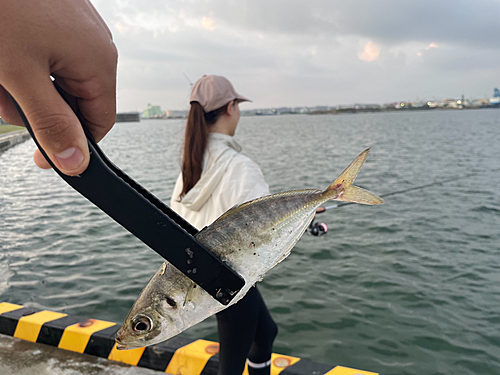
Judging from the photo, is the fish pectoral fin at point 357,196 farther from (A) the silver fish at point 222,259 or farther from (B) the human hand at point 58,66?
(B) the human hand at point 58,66

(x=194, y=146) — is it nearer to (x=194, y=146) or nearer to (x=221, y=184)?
(x=194, y=146)

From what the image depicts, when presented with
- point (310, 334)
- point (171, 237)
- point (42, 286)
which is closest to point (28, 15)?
point (171, 237)

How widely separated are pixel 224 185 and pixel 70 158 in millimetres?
2351

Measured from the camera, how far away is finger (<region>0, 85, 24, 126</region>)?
100cm

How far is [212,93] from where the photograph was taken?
3443 millimetres

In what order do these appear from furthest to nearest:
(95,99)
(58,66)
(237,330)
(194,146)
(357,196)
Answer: (194,146), (237,330), (357,196), (95,99), (58,66)

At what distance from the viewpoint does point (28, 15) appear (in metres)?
0.74

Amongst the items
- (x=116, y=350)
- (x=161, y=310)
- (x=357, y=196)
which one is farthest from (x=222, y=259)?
(x=116, y=350)

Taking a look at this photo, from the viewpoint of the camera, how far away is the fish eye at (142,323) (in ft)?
3.54

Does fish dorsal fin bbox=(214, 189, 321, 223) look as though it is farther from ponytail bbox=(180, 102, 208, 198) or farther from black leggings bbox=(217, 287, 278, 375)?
ponytail bbox=(180, 102, 208, 198)

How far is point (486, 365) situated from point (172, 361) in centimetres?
429

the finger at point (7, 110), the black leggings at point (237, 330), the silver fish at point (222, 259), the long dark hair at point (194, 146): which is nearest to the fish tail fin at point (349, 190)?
the silver fish at point (222, 259)

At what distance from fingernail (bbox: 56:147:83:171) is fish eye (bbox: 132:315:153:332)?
486 millimetres

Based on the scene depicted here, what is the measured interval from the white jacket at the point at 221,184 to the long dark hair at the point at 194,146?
0.19 ft
